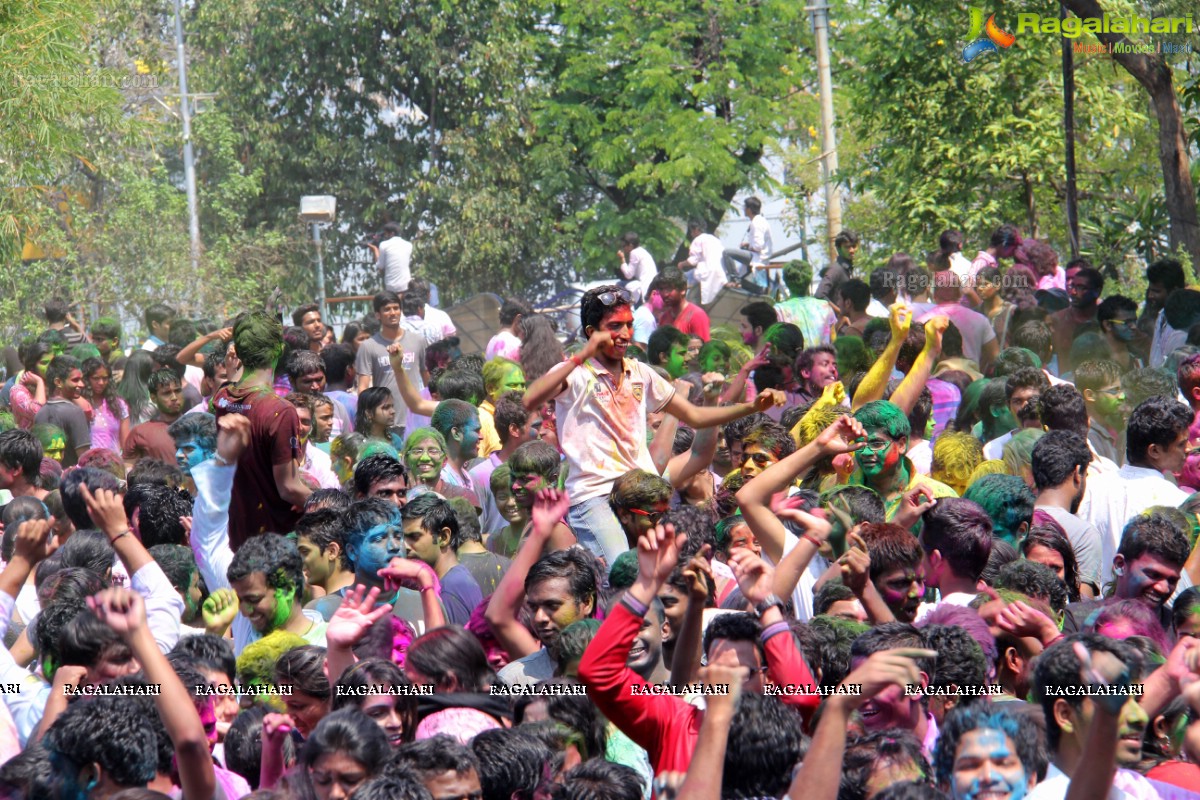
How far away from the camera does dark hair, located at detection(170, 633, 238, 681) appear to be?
5.02 m

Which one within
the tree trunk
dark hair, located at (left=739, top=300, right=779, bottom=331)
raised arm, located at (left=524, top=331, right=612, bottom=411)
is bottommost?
dark hair, located at (left=739, top=300, right=779, bottom=331)

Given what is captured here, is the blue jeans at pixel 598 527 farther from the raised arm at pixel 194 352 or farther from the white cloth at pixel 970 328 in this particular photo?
the raised arm at pixel 194 352

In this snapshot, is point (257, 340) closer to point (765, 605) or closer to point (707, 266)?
point (765, 605)

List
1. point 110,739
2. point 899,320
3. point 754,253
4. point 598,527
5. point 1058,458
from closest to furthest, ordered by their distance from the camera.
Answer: point 110,739 < point 1058,458 < point 598,527 < point 899,320 < point 754,253

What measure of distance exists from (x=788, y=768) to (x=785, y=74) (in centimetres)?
2974

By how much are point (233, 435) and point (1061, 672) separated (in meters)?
3.66

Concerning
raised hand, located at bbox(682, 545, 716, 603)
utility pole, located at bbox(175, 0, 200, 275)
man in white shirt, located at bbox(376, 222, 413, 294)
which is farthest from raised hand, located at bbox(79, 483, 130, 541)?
utility pole, located at bbox(175, 0, 200, 275)

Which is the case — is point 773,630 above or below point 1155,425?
below

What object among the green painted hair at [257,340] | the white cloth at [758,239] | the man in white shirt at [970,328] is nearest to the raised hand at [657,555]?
the green painted hair at [257,340]

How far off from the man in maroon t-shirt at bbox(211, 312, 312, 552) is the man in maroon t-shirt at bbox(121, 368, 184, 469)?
2.33 metres

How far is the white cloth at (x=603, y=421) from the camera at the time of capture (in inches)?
288

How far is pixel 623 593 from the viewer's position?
4.35 meters

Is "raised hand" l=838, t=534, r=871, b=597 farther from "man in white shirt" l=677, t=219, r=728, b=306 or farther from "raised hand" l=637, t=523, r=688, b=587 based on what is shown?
"man in white shirt" l=677, t=219, r=728, b=306

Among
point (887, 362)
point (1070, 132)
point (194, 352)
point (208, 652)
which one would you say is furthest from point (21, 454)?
point (1070, 132)
